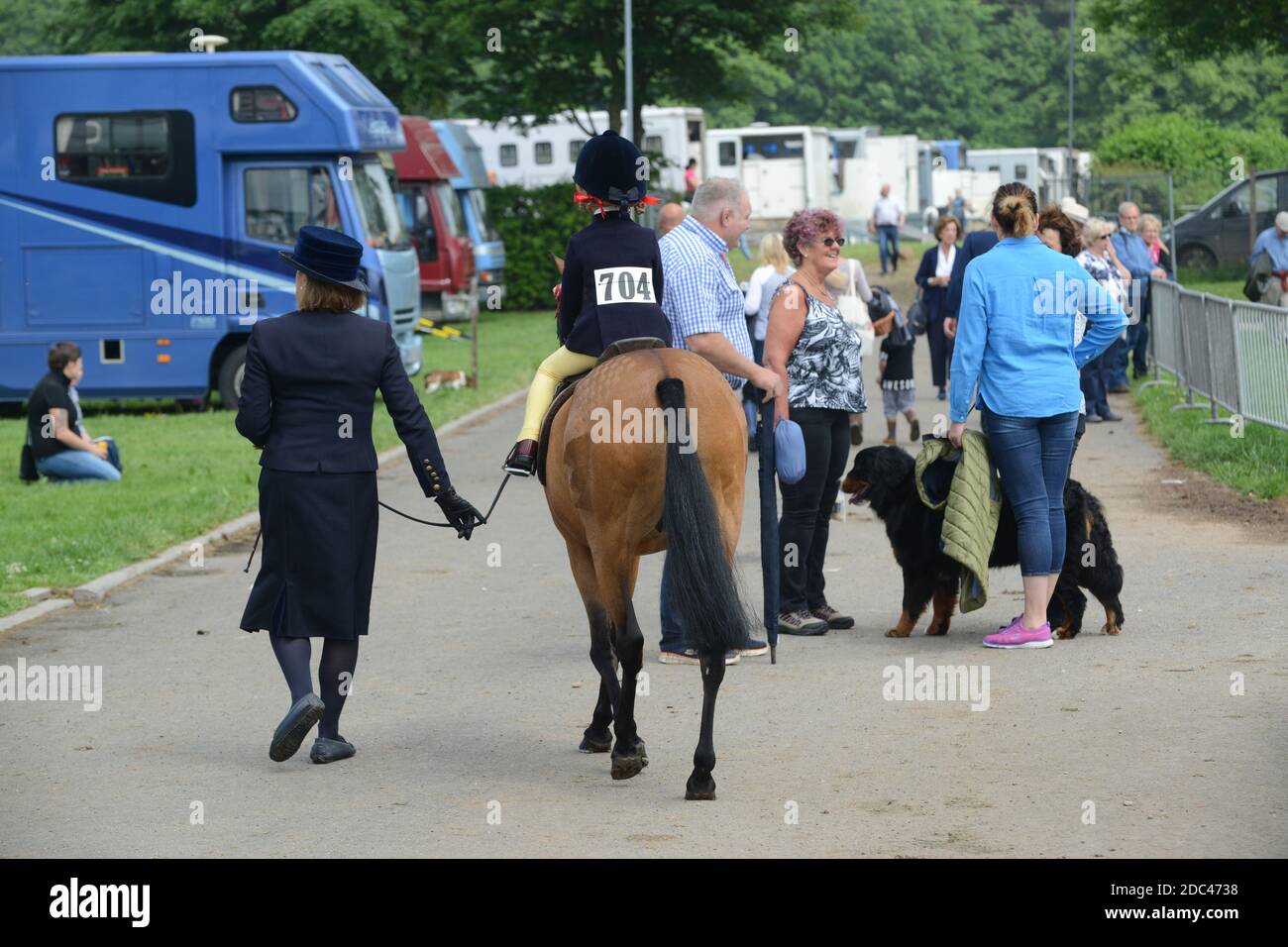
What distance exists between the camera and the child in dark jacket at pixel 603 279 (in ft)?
24.1

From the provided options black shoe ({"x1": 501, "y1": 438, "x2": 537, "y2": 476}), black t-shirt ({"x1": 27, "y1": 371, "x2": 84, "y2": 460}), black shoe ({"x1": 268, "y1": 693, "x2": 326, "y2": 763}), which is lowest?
black shoe ({"x1": 268, "y1": 693, "x2": 326, "y2": 763})

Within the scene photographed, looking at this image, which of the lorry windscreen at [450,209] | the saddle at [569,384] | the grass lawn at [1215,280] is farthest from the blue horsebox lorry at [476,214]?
the saddle at [569,384]

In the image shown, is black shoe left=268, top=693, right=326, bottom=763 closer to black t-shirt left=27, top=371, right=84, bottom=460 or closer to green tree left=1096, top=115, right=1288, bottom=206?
black t-shirt left=27, top=371, right=84, bottom=460

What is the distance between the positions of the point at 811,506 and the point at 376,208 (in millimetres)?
14953

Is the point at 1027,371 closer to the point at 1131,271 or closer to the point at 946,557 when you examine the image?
the point at 946,557

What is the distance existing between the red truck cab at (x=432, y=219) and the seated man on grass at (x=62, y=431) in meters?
20.1

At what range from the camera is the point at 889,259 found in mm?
44406

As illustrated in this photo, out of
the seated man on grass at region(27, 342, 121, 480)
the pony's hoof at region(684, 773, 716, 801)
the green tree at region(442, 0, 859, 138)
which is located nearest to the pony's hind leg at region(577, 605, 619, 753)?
the pony's hoof at region(684, 773, 716, 801)

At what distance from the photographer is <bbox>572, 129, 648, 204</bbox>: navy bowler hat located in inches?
290

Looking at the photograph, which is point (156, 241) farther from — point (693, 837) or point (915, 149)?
point (915, 149)

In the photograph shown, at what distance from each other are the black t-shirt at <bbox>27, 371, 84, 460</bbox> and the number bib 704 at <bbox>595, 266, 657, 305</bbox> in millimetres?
9119

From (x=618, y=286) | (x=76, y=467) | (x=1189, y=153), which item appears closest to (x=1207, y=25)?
(x=1189, y=153)
